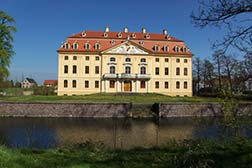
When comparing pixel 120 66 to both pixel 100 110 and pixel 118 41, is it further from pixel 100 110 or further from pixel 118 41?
Result: pixel 100 110

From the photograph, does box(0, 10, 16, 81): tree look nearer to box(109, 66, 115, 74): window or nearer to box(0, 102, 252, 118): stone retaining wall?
box(0, 102, 252, 118): stone retaining wall

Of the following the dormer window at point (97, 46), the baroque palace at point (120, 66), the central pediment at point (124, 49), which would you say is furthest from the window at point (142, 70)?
the dormer window at point (97, 46)

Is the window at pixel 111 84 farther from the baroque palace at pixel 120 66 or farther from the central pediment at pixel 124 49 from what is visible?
the central pediment at pixel 124 49

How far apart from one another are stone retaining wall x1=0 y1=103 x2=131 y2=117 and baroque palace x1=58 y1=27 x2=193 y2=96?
50.3 ft

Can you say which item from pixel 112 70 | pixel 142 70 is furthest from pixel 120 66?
pixel 142 70

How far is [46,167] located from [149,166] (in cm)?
198

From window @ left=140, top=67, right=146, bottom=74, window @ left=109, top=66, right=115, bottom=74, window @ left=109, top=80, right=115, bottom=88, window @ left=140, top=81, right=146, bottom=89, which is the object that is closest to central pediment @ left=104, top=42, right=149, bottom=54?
window @ left=109, top=66, right=115, bottom=74

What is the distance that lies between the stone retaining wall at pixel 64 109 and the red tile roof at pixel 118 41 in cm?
1748

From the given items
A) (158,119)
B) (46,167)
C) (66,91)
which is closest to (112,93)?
(66,91)

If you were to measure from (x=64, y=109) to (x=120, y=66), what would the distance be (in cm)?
1810

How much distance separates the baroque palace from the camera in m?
40.8

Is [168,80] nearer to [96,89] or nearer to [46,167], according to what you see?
[96,89]

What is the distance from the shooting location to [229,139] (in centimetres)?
742

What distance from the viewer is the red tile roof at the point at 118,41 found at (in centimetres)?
4162
